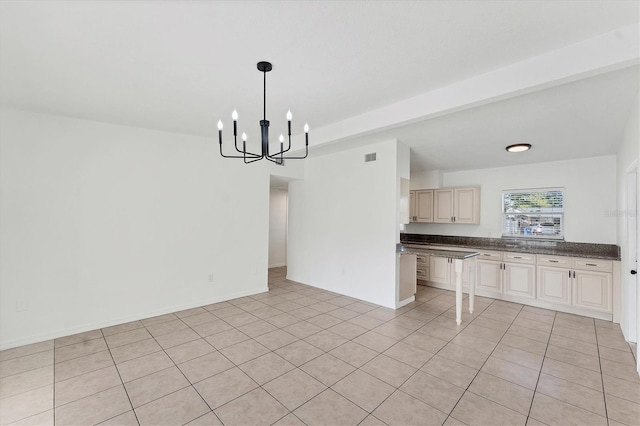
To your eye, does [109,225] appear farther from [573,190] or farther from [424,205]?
[573,190]

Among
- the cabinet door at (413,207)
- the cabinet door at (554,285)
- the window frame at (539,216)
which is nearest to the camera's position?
the cabinet door at (554,285)

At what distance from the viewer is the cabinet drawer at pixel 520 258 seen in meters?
4.59

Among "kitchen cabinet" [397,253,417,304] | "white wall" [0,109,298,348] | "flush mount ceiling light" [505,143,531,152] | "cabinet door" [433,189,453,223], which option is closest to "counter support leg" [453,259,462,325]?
"kitchen cabinet" [397,253,417,304]

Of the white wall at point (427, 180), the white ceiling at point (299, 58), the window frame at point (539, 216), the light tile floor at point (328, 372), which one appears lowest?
the light tile floor at point (328, 372)

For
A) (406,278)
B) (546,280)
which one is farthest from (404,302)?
(546,280)

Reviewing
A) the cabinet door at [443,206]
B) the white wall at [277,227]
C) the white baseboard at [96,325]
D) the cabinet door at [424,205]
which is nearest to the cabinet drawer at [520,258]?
the cabinet door at [443,206]

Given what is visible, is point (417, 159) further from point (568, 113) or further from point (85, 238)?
point (85, 238)

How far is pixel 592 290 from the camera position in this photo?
159 inches

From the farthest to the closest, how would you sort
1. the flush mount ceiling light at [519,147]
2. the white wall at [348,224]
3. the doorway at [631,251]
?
the white wall at [348,224] → the flush mount ceiling light at [519,147] → the doorway at [631,251]

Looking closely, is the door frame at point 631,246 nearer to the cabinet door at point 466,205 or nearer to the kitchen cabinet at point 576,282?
the kitchen cabinet at point 576,282

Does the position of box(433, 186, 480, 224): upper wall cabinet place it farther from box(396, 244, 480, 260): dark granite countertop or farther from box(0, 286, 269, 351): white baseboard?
box(0, 286, 269, 351): white baseboard

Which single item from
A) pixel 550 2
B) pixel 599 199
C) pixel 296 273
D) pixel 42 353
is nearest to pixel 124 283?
pixel 42 353

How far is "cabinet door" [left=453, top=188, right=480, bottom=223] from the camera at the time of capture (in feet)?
18.3

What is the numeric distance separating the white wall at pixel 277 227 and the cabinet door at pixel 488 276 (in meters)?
4.91
